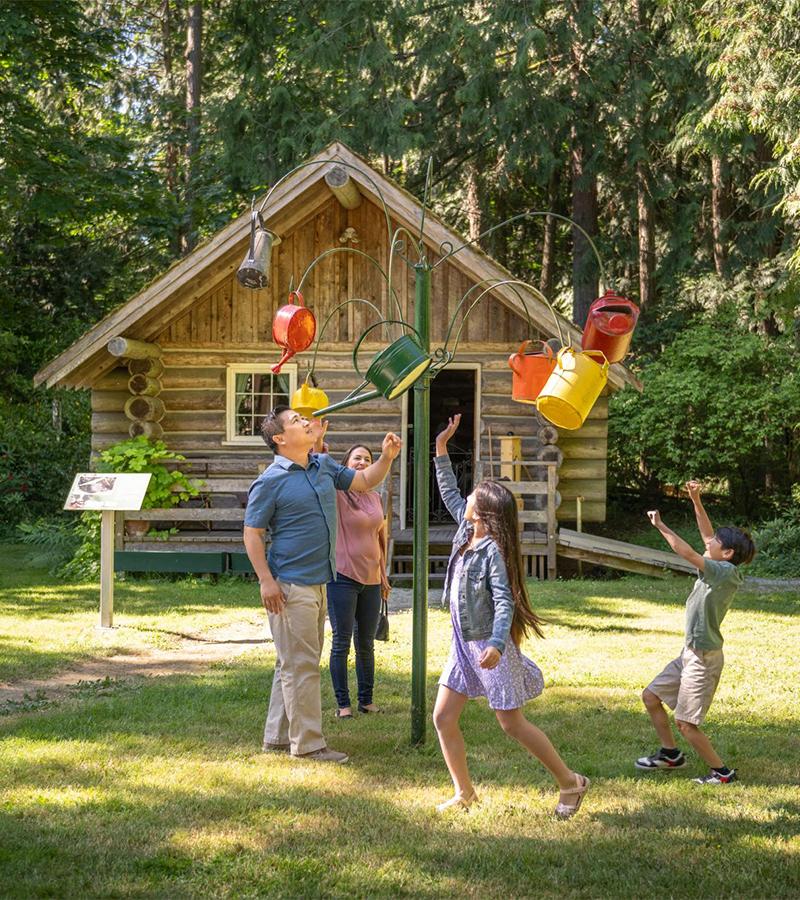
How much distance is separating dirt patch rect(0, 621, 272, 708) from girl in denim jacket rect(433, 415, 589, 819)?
12.6ft

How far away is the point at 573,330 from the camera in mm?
13719

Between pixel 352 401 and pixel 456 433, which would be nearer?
pixel 352 401

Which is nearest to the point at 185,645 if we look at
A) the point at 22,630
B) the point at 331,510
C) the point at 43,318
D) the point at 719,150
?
the point at 22,630

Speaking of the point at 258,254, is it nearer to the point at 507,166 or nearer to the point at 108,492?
the point at 108,492

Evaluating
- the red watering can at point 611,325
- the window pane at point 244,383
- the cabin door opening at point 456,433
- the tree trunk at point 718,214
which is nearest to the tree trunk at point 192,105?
the cabin door opening at point 456,433

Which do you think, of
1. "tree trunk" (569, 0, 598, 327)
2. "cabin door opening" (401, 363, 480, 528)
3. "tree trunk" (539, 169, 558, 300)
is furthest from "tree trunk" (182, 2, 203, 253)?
"tree trunk" (569, 0, 598, 327)

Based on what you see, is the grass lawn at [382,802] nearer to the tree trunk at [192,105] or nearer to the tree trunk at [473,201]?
the tree trunk at [473,201]

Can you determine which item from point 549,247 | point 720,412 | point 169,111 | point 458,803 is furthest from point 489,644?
point 169,111

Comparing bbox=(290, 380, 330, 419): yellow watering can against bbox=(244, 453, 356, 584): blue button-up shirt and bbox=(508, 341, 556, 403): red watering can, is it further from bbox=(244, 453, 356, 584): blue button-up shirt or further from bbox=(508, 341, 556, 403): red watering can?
bbox=(508, 341, 556, 403): red watering can

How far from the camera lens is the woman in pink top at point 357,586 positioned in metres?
7.11

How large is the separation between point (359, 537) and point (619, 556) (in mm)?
8111

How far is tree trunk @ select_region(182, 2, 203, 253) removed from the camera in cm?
2386

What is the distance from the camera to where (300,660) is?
6059mm

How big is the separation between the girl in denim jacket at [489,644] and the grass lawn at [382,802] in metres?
0.22
